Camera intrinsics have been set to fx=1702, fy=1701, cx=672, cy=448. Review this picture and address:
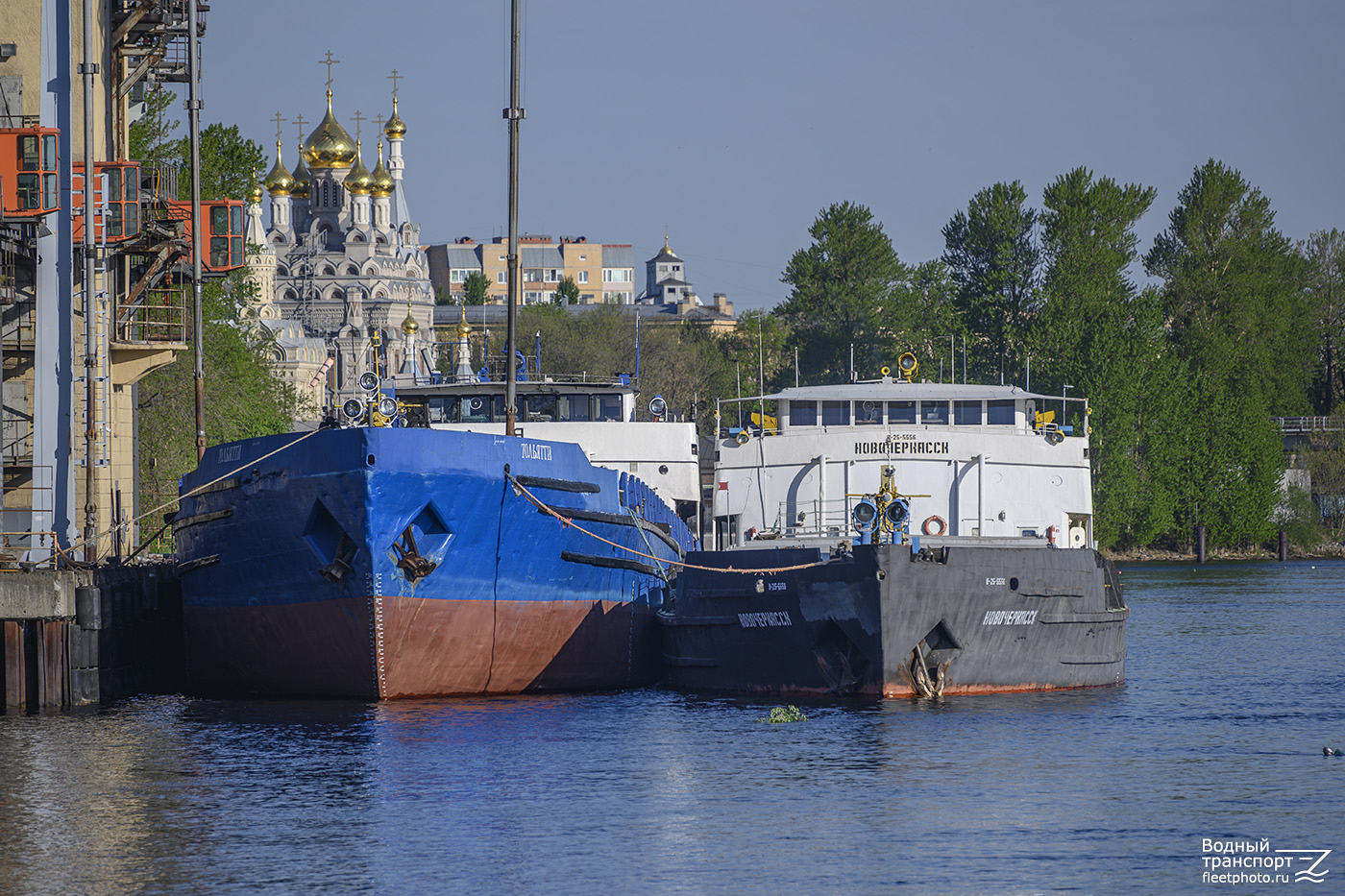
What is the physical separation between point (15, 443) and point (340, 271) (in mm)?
125367

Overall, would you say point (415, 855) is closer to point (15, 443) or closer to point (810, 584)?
point (810, 584)

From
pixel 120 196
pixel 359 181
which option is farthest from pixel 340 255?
pixel 120 196

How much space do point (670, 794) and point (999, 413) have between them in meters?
14.6

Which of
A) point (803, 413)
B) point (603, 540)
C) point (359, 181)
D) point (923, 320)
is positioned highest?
point (359, 181)

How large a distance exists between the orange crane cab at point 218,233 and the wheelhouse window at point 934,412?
17.5 m

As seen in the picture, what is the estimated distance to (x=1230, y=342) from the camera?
90625mm

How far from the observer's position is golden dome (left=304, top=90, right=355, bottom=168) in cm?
15312

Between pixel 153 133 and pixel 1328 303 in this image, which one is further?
pixel 1328 303

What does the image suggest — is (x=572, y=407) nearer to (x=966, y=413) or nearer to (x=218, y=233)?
(x=966, y=413)

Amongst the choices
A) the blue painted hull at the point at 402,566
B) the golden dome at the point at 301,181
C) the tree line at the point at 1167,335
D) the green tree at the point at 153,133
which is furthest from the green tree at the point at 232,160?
the golden dome at the point at 301,181

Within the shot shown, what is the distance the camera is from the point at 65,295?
34031mm

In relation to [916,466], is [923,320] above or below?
above

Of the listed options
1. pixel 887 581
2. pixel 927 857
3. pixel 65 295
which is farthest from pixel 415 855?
pixel 65 295

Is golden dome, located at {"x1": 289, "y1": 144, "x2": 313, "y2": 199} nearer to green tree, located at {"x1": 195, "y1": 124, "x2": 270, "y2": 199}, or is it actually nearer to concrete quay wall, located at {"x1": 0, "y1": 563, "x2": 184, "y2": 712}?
green tree, located at {"x1": 195, "y1": 124, "x2": 270, "y2": 199}
